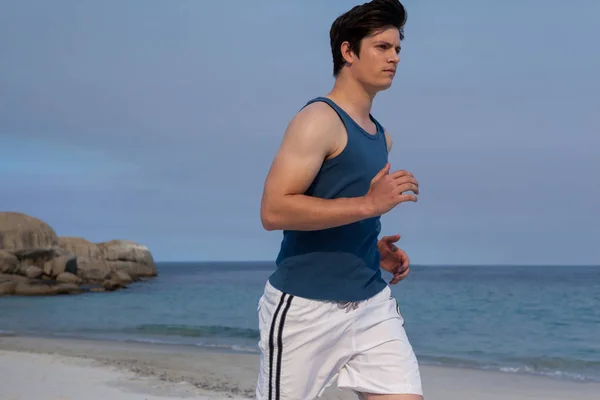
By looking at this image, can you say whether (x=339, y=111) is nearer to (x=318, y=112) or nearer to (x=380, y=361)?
(x=318, y=112)

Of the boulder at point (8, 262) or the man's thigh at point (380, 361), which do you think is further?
the boulder at point (8, 262)

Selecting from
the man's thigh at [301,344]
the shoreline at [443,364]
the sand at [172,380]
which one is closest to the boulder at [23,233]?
the shoreline at [443,364]

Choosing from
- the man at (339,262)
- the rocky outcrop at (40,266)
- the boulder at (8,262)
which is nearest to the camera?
the man at (339,262)

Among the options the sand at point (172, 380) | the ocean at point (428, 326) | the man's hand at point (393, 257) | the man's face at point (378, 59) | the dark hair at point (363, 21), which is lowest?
the ocean at point (428, 326)

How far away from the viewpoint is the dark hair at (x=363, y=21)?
2590 mm

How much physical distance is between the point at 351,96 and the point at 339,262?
66 centimetres

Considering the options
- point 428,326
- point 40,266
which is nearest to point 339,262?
point 428,326

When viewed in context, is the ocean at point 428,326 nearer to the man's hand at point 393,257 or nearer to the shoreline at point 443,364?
the shoreline at point 443,364

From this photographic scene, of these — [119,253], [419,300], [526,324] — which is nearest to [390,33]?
[526,324]

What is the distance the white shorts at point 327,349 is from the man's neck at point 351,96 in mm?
750

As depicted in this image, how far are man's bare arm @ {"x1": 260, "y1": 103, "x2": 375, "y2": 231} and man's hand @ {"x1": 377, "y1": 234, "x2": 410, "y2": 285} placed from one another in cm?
69

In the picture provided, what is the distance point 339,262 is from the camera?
254cm

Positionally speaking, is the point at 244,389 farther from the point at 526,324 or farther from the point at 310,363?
the point at 526,324

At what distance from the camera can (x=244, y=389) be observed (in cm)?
783
